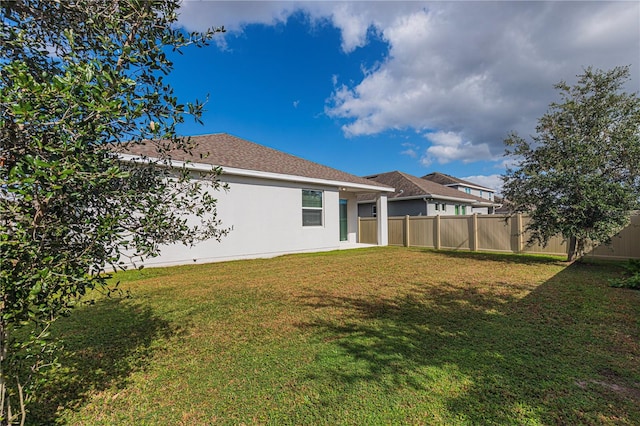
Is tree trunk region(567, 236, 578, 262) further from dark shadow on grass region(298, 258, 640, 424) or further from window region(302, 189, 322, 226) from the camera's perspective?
window region(302, 189, 322, 226)

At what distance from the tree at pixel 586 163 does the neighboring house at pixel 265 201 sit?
734cm

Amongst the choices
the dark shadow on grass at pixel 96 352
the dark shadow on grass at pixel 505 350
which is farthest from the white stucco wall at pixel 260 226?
the dark shadow on grass at pixel 505 350

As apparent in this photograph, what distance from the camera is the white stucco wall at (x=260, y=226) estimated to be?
9852 mm

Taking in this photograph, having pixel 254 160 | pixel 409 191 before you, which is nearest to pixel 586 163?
pixel 254 160

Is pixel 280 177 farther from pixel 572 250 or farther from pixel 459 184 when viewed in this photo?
pixel 459 184

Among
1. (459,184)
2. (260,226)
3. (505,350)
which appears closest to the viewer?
(505,350)

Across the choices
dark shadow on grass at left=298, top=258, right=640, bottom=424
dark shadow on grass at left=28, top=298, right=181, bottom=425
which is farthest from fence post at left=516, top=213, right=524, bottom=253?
dark shadow on grass at left=28, top=298, right=181, bottom=425

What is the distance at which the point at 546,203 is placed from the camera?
919cm

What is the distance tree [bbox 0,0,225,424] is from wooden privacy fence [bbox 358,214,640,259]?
1212 centimetres

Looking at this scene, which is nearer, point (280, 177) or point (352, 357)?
point (352, 357)

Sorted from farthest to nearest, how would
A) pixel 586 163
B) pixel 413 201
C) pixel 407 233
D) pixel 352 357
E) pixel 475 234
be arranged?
1. pixel 413 201
2. pixel 407 233
3. pixel 475 234
4. pixel 586 163
5. pixel 352 357

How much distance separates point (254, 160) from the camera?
1185 cm

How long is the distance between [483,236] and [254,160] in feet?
36.8

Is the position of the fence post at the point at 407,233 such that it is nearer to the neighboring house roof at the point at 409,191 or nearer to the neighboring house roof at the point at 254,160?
the neighboring house roof at the point at 254,160
